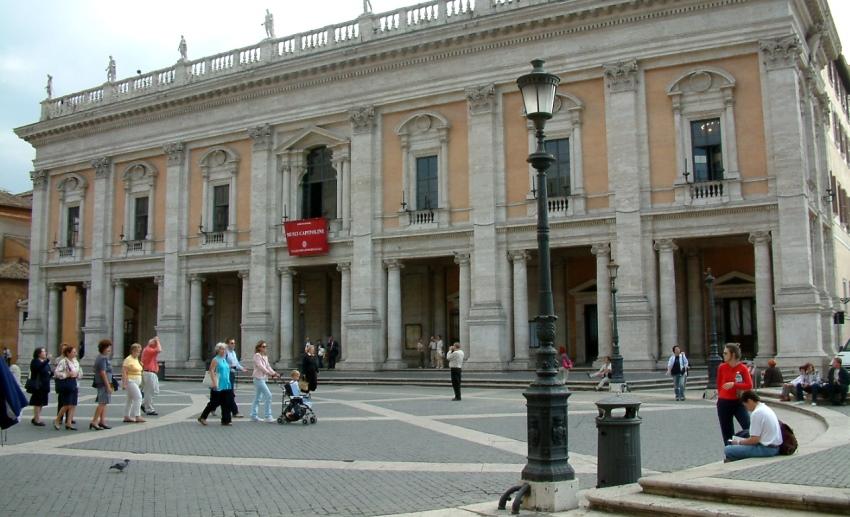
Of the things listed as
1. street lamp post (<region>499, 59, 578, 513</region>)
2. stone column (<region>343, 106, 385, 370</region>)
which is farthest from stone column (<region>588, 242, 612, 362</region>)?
street lamp post (<region>499, 59, 578, 513</region>)

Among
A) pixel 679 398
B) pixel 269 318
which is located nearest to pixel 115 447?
pixel 679 398

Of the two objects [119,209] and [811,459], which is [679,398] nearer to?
[811,459]

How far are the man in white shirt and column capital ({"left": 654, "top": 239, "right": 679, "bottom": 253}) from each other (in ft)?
65.0

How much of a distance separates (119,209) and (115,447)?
31429 mm

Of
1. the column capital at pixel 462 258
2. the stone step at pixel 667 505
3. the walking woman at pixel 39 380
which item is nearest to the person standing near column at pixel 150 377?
the walking woman at pixel 39 380

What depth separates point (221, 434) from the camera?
15.3 m

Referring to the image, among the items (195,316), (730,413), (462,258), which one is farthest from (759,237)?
(195,316)

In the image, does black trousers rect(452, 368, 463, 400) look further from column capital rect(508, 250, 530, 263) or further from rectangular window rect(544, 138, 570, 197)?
rectangular window rect(544, 138, 570, 197)

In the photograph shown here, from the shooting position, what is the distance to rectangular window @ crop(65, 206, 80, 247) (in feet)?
146

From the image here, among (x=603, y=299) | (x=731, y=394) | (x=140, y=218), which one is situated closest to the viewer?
(x=731, y=394)

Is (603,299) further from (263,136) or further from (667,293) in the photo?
(263,136)

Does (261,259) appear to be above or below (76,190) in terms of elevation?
below

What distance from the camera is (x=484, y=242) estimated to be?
32125 millimetres

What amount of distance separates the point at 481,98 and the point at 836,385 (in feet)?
60.1
